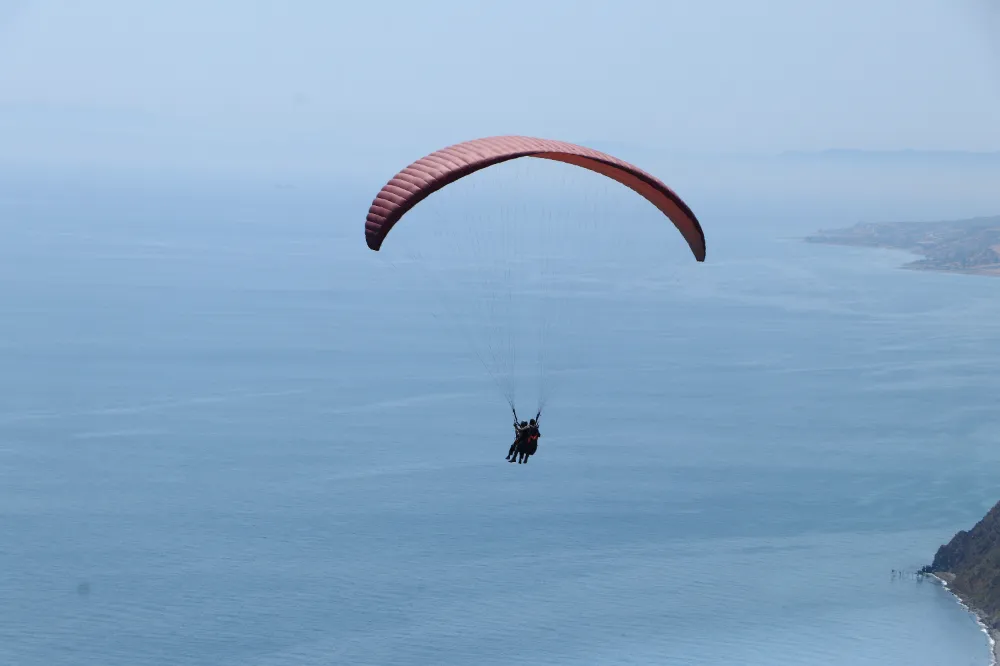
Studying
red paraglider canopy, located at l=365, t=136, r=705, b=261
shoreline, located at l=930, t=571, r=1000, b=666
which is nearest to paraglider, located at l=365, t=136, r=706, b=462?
red paraglider canopy, located at l=365, t=136, r=705, b=261

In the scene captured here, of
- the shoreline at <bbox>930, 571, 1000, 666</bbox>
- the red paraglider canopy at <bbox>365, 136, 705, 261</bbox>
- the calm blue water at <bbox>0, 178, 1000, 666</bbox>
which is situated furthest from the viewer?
the shoreline at <bbox>930, 571, 1000, 666</bbox>

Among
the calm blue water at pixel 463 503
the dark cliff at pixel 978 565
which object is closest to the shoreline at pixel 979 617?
the dark cliff at pixel 978 565

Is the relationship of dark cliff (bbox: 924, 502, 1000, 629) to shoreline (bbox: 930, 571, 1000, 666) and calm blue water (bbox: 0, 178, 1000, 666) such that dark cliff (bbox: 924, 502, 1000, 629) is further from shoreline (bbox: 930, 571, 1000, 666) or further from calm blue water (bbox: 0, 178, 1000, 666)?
calm blue water (bbox: 0, 178, 1000, 666)

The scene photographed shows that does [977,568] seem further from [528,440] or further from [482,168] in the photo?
[482,168]

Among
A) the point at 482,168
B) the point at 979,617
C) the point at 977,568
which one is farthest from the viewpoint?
the point at 977,568

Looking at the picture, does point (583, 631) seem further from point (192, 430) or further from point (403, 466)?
point (192, 430)

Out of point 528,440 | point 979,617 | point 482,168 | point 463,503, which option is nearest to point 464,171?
point 482,168
